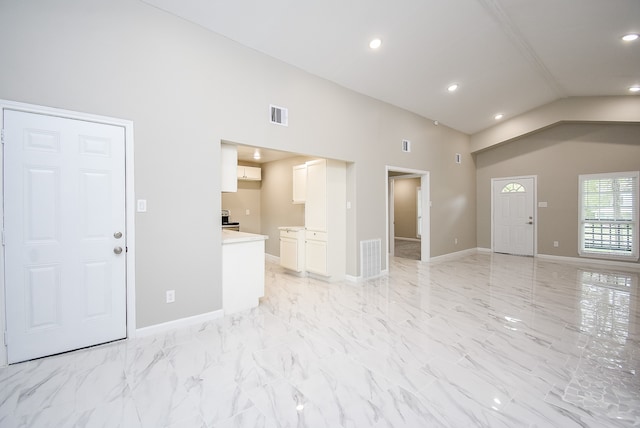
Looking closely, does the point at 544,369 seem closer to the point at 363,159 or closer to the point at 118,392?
the point at 118,392

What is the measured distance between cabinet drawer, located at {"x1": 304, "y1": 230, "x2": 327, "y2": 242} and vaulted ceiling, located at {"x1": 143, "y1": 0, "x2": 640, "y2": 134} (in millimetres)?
2509

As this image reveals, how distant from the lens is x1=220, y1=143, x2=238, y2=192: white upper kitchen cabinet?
354 centimetres

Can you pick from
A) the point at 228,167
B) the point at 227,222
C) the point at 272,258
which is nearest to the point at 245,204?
the point at 227,222

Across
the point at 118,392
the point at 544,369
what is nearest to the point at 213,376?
the point at 118,392

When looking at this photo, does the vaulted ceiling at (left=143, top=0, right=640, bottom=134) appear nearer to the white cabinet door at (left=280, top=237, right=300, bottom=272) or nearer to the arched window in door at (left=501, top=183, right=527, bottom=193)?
the arched window in door at (left=501, top=183, right=527, bottom=193)

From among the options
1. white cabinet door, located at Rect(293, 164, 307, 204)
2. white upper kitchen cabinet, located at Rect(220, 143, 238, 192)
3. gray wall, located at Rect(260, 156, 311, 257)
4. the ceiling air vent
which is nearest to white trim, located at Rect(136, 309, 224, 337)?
white upper kitchen cabinet, located at Rect(220, 143, 238, 192)

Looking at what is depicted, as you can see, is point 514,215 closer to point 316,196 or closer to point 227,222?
point 316,196

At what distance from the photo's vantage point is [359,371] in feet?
7.47

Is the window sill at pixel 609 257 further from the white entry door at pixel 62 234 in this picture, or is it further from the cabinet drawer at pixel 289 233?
the white entry door at pixel 62 234

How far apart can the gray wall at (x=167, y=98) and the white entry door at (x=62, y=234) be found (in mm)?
187

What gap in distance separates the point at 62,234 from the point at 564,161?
941 centimetres

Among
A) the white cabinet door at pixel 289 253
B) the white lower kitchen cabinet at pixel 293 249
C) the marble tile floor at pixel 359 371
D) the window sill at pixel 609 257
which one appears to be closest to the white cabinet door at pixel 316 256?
the white lower kitchen cabinet at pixel 293 249

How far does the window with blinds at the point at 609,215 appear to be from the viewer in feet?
19.9

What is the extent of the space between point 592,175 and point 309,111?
6.85 metres
